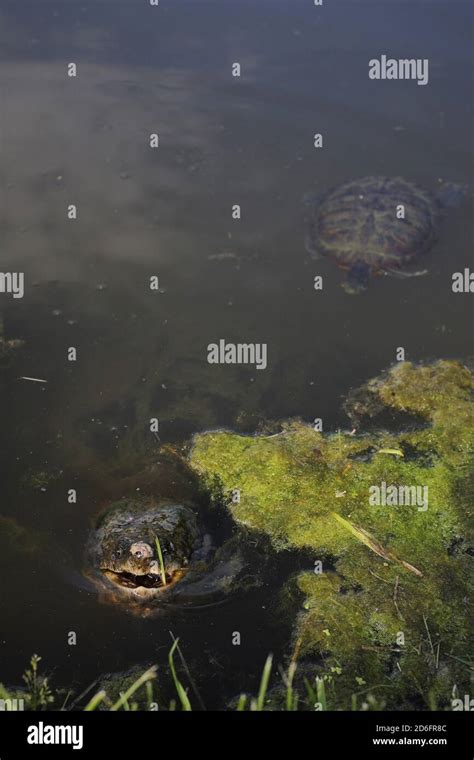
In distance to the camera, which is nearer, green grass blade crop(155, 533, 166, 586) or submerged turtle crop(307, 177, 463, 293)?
green grass blade crop(155, 533, 166, 586)

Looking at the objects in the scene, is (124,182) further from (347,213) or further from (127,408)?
(127,408)

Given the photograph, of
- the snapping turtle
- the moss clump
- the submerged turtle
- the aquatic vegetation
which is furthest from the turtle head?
the aquatic vegetation

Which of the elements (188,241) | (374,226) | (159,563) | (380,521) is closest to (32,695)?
(159,563)

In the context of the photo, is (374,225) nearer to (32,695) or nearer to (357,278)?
(357,278)

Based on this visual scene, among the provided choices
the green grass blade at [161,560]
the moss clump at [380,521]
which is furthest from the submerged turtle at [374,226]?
the green grass blade at [161,560]

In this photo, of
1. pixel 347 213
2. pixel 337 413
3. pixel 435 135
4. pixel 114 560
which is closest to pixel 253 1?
pixel 435 135

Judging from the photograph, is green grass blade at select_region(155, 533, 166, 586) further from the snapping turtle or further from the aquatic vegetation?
the aquatic vegetation
